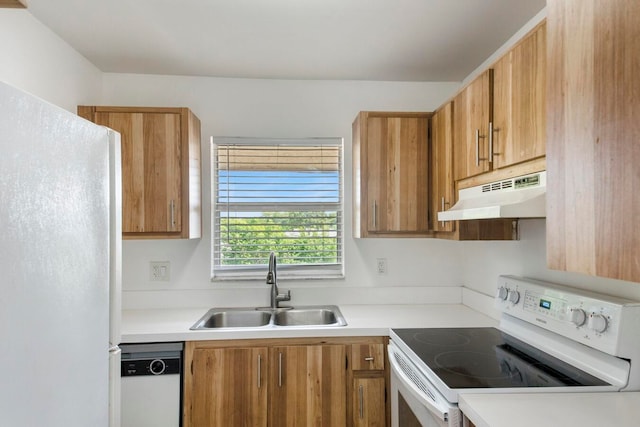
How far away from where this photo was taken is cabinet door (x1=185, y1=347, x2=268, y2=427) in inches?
71.0

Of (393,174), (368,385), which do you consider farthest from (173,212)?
(368,385)

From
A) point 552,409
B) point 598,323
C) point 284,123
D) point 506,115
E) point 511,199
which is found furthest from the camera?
point 284,123

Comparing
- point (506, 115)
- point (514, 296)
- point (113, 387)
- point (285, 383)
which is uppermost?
point (506, 115)

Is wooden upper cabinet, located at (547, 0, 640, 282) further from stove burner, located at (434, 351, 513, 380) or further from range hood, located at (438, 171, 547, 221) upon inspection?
stove burner, located at (434, 351, 513, 380)

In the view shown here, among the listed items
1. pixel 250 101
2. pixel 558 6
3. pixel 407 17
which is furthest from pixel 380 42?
pixel 558 6

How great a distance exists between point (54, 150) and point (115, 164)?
34 cm

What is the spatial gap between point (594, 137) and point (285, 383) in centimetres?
164

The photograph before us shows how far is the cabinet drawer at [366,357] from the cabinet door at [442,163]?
744 mm

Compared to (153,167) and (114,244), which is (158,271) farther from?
(114,244)

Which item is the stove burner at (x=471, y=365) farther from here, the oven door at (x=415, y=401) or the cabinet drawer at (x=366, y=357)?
A: the cabinet drawer at (x=366, y=357)

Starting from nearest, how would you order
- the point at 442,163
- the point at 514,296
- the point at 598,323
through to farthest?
the point at 598,323
the point at 514,296
the point at 442,163

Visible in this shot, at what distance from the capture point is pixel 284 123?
247 centimetres

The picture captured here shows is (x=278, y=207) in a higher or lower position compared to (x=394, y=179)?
lower

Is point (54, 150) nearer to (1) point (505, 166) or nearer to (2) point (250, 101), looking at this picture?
(1) point (505, 166)
